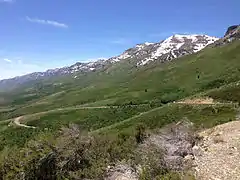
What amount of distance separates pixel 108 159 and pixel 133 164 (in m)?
7.64

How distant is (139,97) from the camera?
195375 millimetres

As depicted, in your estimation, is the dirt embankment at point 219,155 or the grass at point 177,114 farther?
the grass at point 177,114

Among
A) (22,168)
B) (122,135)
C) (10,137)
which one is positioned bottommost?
(10,137)

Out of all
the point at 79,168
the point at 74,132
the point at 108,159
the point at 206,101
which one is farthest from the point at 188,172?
the point at 206,101

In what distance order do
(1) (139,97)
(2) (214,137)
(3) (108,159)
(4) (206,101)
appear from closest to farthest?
(2) (214,137), (3) (108,159), (4) (206,101), (1) (139,97)

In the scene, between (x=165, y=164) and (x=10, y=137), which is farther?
(x=10, y=137)

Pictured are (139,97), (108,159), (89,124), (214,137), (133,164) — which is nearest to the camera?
(133,164)

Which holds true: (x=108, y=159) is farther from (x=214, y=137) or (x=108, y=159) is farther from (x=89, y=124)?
(x=89, y=124)

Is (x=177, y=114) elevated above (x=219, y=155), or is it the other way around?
(x=219, y=155)

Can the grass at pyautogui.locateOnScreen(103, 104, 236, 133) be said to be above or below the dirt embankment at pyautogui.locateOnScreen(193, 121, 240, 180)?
below

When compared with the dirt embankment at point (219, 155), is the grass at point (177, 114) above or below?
below

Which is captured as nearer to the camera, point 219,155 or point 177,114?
point 219,155

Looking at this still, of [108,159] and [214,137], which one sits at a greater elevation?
[214,137]

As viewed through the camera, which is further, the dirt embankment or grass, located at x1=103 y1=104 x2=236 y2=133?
grass, located at x1=103 y1=104 x2=236 y2=133
